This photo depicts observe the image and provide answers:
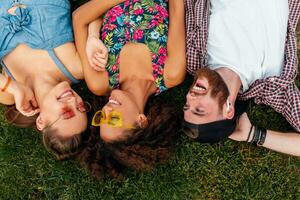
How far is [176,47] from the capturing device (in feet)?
12.2

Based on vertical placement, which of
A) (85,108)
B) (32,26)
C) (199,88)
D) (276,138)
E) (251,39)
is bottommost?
(276,138)

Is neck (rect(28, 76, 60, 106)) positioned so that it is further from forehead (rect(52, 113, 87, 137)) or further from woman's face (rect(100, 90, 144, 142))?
woman's face (rect(100, 90, 144, 142))

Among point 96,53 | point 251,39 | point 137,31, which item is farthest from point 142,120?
point 251,39

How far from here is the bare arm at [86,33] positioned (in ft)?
12.5

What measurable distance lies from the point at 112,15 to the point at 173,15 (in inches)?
25.1

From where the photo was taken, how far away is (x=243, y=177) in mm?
4164

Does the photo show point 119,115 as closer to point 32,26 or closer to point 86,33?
point 86,33

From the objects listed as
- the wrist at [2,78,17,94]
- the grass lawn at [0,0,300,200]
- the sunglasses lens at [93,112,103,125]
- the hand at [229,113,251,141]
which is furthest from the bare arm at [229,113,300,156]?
the wrist at [2,78,17,94]

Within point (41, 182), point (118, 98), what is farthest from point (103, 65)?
point (41, 182)

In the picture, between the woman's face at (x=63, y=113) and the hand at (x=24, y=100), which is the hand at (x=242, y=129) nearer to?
the woman's face at (x=63, y=113)

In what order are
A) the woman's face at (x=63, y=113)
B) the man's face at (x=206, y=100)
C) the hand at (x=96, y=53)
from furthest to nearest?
the hand at (x=96, y=53) < the woman's face at (x=63, y=113) < the man's face at (x=206, y=100)

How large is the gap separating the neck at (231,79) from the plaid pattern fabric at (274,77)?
219 millimetres

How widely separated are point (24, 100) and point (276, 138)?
2.59m

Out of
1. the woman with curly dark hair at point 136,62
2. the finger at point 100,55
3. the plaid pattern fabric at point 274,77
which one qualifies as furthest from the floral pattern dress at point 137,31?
the plaid pattern fabric at point 274,77
